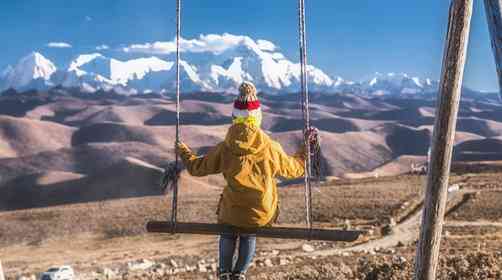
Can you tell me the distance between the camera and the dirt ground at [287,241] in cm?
1354

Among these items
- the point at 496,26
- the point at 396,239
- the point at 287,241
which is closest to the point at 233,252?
the point at 496,26

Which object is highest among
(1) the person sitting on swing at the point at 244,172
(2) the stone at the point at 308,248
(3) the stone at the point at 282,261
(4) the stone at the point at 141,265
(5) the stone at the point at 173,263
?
(1) the person sitting on swing at the point at 244,172

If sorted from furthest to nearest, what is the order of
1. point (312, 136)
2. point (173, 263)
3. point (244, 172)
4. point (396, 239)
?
point (396, 239)
point (173, 263)
point (312, 136)
point (244, 172)

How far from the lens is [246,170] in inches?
208

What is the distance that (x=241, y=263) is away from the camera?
549 cm

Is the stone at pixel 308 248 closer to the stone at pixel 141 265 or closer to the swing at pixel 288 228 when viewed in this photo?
the stone at pixel 141 265

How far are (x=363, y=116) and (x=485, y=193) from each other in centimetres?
15432

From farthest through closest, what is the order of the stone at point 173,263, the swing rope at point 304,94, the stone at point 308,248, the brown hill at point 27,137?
the brown hill at point 27,137 < the stone at point 308,248 < the stone at point 173,263 < the swing rope at point 304,94

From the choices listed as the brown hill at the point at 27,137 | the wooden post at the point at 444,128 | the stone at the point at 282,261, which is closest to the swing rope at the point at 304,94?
the wooden post at the point at 444,128

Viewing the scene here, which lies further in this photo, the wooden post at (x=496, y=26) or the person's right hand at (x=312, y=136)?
the person's right hand at (x=312, y=136)

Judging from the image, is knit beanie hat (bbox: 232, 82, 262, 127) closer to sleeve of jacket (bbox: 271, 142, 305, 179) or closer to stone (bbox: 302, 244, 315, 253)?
sleeve of jacket (bbox: 271, 142, 305, 179)

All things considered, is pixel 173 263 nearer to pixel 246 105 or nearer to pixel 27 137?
pixel 246 105

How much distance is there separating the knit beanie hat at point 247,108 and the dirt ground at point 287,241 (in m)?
4.94

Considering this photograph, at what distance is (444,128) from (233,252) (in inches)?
86.2
